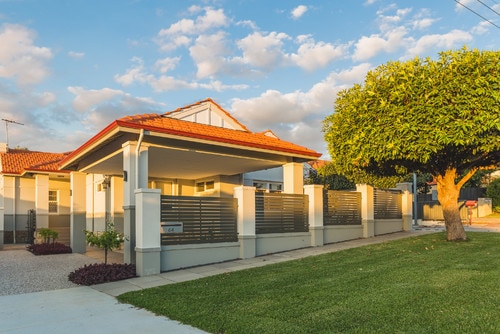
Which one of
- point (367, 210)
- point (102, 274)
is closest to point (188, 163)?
point (102, 274)

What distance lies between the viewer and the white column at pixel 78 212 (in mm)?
15547

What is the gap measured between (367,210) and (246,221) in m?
5.45

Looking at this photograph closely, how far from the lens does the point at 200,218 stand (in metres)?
10.2

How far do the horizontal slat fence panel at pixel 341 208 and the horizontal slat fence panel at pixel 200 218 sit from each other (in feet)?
12.4

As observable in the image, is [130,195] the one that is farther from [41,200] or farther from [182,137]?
[41,200]

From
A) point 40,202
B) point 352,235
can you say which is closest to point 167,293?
point 352,235

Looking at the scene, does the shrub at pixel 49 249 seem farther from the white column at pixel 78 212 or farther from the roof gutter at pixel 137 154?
the roof gutter at pixel 137 154

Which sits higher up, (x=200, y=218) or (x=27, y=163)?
(x=27, y=163)

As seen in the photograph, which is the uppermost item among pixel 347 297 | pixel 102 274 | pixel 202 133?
pixel 202 133

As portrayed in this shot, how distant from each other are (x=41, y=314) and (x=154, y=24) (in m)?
9.18

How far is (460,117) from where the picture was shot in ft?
30.6

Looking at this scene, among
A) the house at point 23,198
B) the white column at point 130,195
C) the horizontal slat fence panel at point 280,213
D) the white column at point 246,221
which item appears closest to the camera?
the white column at point 130,195

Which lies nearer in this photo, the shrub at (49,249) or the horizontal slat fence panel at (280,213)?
the horizontal slat fence panel at (280,213)

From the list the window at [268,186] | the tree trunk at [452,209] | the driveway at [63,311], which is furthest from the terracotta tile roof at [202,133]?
the window at [268,186]
